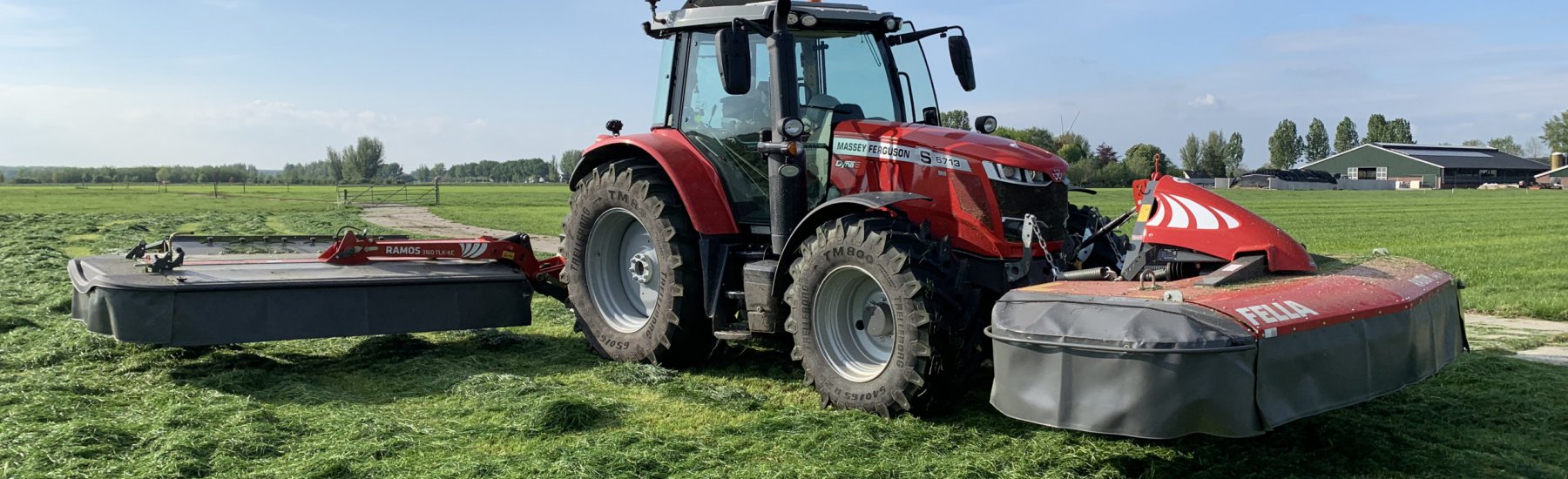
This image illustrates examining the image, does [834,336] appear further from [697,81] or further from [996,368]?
[697,81]

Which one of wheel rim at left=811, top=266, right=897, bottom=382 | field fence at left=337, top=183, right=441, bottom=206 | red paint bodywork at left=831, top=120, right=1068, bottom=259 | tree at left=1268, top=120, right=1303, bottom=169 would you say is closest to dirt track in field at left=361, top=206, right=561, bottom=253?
field fence at left=337, top=183, right=441, bottom=206

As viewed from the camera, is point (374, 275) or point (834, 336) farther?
point (374, 275)

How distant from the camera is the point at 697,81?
7.44 meters

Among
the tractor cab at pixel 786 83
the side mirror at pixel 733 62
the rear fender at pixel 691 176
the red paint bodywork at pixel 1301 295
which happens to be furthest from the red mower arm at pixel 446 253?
the red paint bodywork at pixel 1301 295

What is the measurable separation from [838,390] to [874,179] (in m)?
1.21

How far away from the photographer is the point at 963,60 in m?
7.20

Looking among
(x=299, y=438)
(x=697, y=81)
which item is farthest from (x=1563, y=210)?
(x=299, y=438)

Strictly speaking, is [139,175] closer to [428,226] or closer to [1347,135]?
[428,226]

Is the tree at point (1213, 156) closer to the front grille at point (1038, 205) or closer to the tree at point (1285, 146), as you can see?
the tree at point (1285, 146)

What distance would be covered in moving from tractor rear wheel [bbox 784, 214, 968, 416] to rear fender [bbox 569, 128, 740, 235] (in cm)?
96

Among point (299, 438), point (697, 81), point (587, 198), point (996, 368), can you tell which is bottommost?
point (299, 438)

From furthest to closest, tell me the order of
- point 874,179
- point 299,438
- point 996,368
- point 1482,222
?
1. point 1482,222
2. point 874,179
3. point 299,438
4. point 996,368

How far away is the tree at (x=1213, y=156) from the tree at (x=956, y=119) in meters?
81.6

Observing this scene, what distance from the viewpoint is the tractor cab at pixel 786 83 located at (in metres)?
6.54
